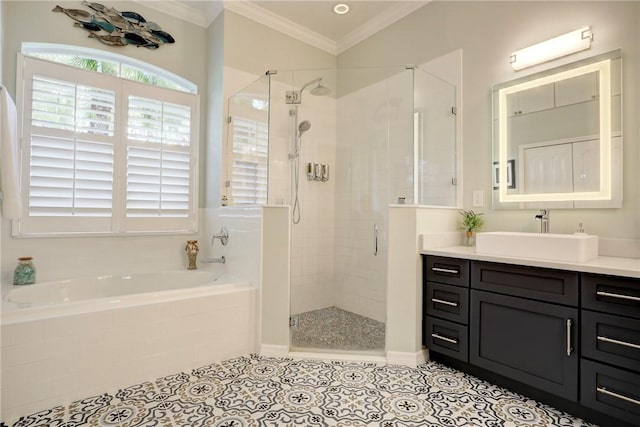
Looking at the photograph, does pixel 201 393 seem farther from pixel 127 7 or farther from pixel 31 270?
pixel 127 7

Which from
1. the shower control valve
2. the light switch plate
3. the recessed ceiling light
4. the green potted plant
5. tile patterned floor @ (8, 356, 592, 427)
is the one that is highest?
the recessed ceiling light

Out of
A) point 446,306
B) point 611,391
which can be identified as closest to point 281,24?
point 446,306

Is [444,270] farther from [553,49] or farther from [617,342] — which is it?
[553,49]

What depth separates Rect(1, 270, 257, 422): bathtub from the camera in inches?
67.1

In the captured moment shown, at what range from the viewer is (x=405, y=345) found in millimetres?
2338

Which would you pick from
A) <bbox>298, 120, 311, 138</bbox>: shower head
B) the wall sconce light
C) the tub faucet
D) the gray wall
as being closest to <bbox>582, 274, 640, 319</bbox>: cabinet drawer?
the gray wall

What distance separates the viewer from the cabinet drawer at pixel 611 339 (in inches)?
58.2

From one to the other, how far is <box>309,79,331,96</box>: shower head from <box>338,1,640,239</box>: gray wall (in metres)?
0.79

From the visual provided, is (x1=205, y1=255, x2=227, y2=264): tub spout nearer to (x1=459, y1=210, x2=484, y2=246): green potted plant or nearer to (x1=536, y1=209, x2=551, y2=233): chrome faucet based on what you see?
(x1=459, y1=210, x2=484, y2=246): green potted plant

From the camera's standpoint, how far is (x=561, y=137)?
2139 mm

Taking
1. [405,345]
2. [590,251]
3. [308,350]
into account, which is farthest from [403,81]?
[308,350]

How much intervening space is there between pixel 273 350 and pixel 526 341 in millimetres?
1675

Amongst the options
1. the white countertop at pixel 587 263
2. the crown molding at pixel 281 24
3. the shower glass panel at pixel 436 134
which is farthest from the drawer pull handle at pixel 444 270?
the crown molding at pixel 281 24

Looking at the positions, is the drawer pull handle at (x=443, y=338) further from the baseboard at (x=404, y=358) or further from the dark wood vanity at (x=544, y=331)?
the baseboard at (x=404, y=358)
